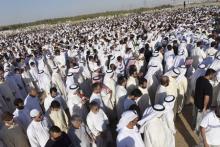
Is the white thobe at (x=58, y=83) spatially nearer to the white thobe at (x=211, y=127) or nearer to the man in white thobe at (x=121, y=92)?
the man in white thobe at (x=121, y=92)

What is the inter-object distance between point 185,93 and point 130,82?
1.57 m

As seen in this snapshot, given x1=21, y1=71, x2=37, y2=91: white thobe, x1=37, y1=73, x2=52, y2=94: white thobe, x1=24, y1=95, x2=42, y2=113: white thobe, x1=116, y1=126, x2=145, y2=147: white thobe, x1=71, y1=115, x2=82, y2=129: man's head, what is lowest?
x1=21, y1=71, x2=37, y2=91: white thobe

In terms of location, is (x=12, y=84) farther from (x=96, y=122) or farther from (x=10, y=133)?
(x=96, y=122)

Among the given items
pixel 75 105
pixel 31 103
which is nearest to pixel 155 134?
pixel 75 105

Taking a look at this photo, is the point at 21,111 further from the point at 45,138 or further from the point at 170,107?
the point at 170,107

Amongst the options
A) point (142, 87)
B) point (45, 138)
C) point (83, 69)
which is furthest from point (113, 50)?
point (45, 138)

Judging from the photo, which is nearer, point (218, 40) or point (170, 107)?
point (170, 107)

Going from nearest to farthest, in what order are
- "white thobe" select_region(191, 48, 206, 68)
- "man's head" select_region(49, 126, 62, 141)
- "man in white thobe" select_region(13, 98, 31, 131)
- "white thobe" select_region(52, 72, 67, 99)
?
"man's head" select_region(49, 126, 62, 141)
"man in white thobe" select_region(13, 98, 31, 131)
"white thobe" select_region(52, 72, 67, 99)
"white thobe" select_region(191, 48, 206, 68)

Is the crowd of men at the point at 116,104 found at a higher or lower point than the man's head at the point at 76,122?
lower

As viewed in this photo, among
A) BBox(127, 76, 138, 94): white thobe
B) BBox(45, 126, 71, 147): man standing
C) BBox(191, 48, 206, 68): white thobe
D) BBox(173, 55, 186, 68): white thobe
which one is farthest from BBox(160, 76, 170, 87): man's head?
BBox(191, 48, 206, 68): white thobe

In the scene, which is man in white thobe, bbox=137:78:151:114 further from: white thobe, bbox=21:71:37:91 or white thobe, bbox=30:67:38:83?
white thobe, bbox=30:67:38:83

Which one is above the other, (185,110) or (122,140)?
(122,140)

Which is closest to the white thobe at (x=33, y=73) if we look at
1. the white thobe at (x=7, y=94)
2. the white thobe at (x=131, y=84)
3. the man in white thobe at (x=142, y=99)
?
the white thobe at (x=7, y=94)

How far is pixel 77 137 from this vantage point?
554 centimetres
